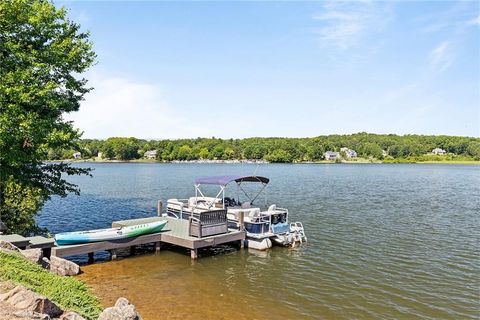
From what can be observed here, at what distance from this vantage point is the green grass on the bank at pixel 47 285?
999 cm

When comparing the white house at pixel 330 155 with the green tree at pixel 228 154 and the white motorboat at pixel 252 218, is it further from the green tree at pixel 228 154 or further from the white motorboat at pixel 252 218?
the white motorboat at pixel 252 218

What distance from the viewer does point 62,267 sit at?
52.2 ft

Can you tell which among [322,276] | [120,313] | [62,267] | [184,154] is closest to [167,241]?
[62,267]

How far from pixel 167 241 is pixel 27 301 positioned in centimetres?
1243

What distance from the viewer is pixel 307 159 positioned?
7062 inches

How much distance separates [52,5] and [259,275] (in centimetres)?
1642

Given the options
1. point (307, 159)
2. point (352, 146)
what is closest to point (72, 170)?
point (307, 159)

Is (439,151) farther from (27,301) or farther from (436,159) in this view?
(27,301)

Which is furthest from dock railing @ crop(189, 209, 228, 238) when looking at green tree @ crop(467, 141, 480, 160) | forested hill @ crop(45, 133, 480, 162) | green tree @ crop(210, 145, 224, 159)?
green tree @ crop(467, 141, 480, 160)

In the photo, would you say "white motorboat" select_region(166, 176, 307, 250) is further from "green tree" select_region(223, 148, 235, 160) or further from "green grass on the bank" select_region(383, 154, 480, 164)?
"green tree" select_region(223, 148, 235, 160)

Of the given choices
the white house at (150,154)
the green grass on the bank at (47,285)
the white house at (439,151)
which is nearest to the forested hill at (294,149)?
the white house at (439,151)

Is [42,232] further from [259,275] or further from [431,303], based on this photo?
[431,303]

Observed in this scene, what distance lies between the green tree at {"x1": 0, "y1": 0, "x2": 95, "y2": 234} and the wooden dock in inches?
157

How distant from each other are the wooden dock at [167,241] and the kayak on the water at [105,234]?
0.22 metres
